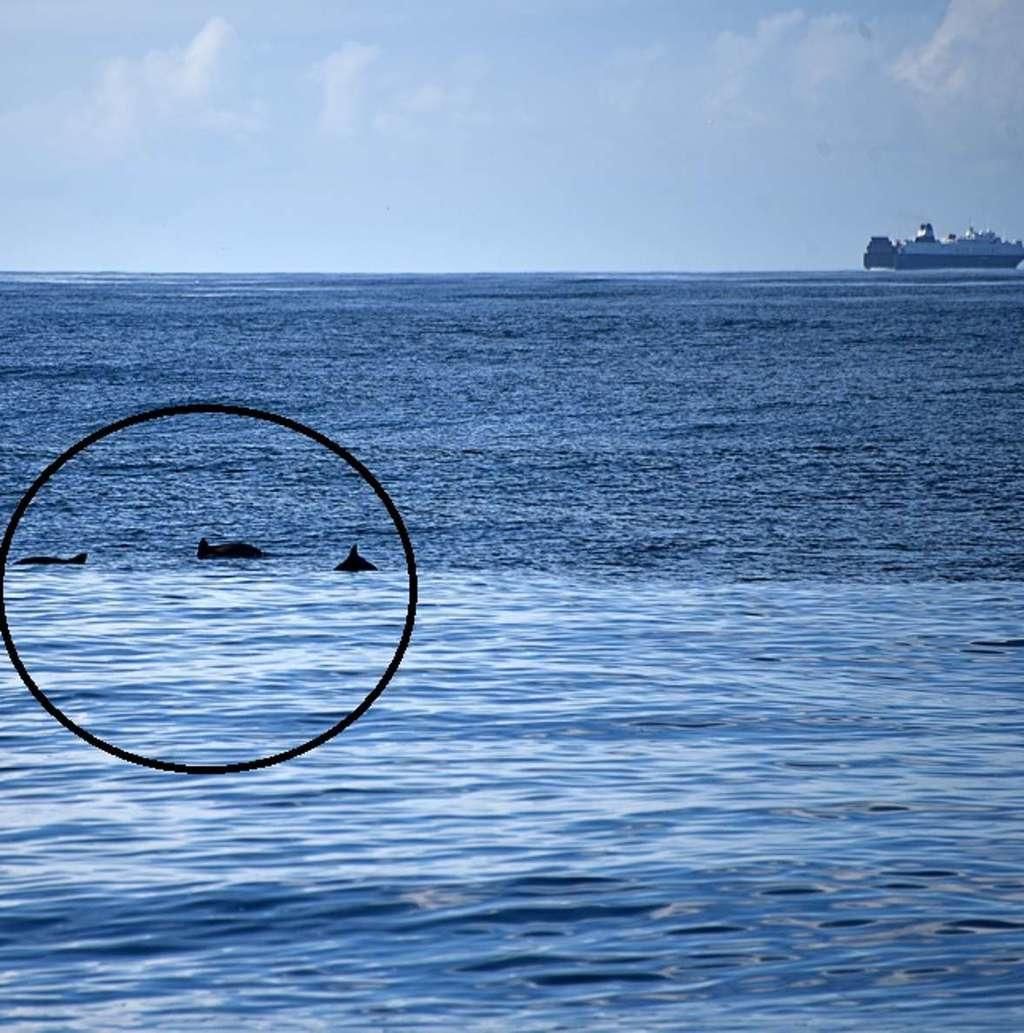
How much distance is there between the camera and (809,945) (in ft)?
51.8

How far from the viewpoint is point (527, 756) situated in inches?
869

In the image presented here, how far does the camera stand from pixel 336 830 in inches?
756

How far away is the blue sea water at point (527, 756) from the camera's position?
15.0m

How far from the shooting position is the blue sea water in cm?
1504

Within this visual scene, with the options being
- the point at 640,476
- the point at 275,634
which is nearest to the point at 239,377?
the point at 640,476

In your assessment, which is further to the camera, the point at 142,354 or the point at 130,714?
the point at 142,354

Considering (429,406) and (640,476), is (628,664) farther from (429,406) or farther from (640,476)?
(429,406)

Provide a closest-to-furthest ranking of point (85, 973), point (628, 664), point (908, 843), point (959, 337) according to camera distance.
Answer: point (85, 973)
point (908, 843)
point (628, 664)
point (959, 337)

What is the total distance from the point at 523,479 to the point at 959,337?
96.1m

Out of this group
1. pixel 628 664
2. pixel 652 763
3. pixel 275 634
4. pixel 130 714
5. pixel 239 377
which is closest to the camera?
pixel 652 763

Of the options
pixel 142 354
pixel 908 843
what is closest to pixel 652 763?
pixel 908 843

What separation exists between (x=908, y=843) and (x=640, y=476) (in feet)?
138

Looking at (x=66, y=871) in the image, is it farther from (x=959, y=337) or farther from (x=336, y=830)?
(x=959, y=337)

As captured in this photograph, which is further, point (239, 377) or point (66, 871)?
point (239, 377)
